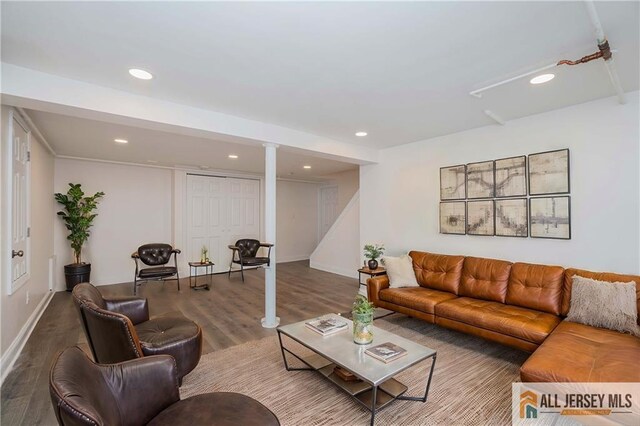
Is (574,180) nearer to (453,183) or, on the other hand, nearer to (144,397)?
(453,183)

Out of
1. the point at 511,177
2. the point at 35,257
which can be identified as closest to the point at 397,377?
the point at 511,177

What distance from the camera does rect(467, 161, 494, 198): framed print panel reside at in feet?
12.2

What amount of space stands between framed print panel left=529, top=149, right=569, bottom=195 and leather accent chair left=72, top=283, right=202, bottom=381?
3.75 metres

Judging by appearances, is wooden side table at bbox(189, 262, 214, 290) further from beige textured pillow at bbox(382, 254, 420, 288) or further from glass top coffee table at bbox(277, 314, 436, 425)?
glass top coffee table at bbox(277, 314, 436, 425)

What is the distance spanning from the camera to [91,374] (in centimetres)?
128

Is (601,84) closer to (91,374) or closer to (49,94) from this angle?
(91,374)

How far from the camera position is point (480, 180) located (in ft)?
12.5

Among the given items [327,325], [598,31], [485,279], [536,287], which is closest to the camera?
[598,31]

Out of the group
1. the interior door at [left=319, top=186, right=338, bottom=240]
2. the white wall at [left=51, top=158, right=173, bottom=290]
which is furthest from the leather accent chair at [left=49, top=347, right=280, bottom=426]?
the interior door at [left=319, top=186, right=338, bottom=240]

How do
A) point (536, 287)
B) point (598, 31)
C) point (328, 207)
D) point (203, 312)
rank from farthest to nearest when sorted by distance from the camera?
point (328, 207) < point (203, 312) < point (536, 287) < point (598, 31)

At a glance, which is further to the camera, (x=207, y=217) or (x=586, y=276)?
(x=207, y=217)

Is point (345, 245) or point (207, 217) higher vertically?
point (207, 217)

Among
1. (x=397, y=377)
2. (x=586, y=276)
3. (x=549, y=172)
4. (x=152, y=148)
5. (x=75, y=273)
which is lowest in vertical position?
(x=397, y=377)

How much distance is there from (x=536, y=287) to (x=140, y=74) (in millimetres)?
4100
